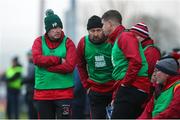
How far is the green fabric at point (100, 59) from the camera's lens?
10.9 m

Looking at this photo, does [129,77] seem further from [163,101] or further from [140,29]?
[140,29]

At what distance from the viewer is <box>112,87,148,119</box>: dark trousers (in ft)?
31.6

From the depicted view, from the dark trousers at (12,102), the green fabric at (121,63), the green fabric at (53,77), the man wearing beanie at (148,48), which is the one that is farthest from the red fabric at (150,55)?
the dark trousers at (12,102)

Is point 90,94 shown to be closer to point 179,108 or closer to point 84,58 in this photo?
point 84,58

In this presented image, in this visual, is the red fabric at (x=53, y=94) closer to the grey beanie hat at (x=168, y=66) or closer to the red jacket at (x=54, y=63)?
the red jacket at (x=54, y=63)

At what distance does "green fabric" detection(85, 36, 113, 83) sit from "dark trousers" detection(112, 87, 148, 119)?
3.84 ft

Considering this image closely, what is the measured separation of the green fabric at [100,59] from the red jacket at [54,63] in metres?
0.34

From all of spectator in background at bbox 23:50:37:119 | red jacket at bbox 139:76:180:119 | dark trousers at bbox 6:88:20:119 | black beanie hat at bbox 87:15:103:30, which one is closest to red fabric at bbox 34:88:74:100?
black beanie hat at bbox 87:15:103:30

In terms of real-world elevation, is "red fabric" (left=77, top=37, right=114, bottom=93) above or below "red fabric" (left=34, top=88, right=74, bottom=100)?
above

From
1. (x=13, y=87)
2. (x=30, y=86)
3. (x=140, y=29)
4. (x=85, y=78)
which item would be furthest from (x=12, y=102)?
(x=140, y=29)

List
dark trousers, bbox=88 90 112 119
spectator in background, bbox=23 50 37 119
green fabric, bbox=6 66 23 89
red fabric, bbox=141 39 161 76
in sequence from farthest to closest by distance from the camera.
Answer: green fabric, bbox=6 66 23 89
spectator in background, bbox=23 50 37 119
dark trousers, bbox=88 90 112 119
red fabric, bbox=141 39 161 76

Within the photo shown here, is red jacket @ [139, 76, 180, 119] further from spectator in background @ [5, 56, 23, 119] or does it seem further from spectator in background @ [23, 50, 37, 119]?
spectator in background @ [5, 56, 23, 119]

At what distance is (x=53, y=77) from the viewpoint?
10531mm

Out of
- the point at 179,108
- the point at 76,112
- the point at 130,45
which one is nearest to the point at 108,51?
the point at 130,45
